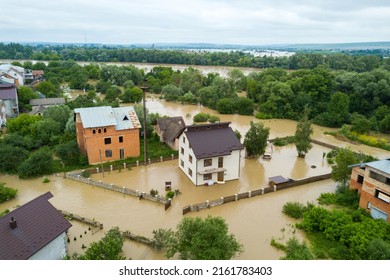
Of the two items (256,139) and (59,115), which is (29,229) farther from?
(59,115)

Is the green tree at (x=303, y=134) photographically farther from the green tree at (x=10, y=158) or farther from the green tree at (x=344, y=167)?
the green tree at (x=10, y=158)

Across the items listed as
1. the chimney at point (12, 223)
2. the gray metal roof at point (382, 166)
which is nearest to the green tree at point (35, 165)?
the chimney at point (12, 223)

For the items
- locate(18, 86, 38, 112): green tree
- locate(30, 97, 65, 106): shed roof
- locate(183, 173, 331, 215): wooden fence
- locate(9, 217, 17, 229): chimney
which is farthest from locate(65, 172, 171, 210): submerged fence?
locate(18, 86, 38, 112): green tree

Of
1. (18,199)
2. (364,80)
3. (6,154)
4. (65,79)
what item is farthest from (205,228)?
(65,79)

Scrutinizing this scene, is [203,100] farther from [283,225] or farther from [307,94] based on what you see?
[283,225]

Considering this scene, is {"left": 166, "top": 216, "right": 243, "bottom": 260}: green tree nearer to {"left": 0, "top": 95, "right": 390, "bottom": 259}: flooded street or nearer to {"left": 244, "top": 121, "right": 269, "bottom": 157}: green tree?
{"left": 0, "top": 95, "right": 390, "bottom": 259}: flooded street
